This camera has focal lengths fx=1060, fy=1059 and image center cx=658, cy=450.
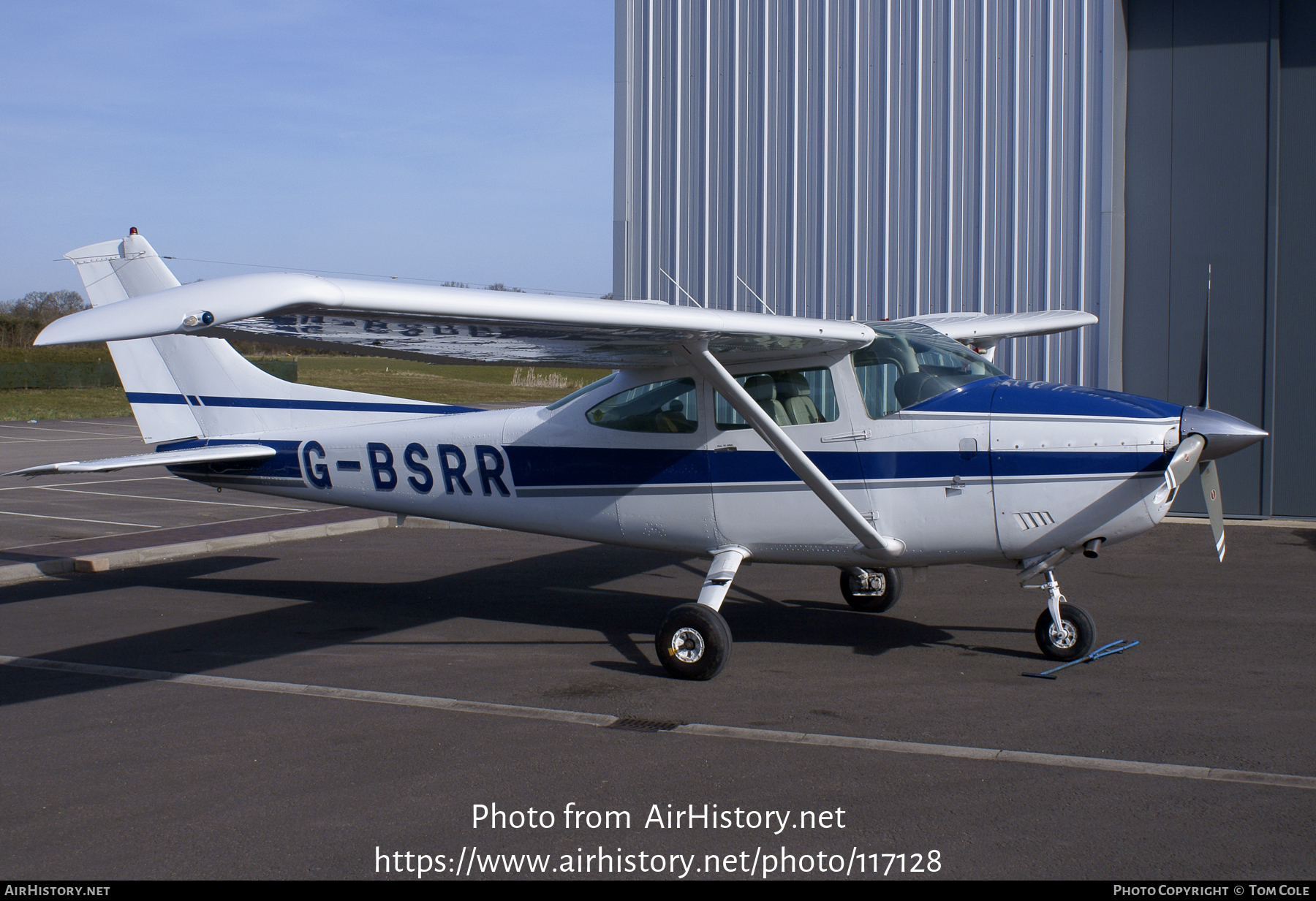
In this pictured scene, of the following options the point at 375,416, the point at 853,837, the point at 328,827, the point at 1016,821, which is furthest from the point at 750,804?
the point at 375,416

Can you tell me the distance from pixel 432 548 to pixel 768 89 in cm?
807

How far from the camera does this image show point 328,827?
419 centimetres

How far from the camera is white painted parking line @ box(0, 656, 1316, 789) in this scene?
15.4 ft

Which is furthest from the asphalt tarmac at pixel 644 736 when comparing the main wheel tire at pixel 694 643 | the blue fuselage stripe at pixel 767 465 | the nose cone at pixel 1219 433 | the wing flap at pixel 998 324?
the wing flap at pixel 998 324

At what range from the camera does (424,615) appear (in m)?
8.53

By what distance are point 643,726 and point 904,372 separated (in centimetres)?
280

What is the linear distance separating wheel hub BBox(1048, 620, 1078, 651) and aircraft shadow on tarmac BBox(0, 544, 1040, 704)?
291mm

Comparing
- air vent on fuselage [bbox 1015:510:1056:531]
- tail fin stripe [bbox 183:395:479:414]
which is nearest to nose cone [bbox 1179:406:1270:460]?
air vent on fuselage [bbox 1015:510:1056:531]

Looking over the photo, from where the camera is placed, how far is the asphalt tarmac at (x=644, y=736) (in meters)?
3.96

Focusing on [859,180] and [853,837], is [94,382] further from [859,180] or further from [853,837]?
[853,837]

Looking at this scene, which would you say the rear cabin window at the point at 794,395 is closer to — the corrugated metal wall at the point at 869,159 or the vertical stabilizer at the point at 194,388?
the vertical stabilizer at the point at 194,388

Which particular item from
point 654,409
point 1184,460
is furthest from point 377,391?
point 1184,460

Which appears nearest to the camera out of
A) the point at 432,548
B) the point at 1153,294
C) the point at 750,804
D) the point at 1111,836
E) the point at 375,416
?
the point at 1111,836

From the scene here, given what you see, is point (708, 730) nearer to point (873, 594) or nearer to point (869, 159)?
point (873, 594)
